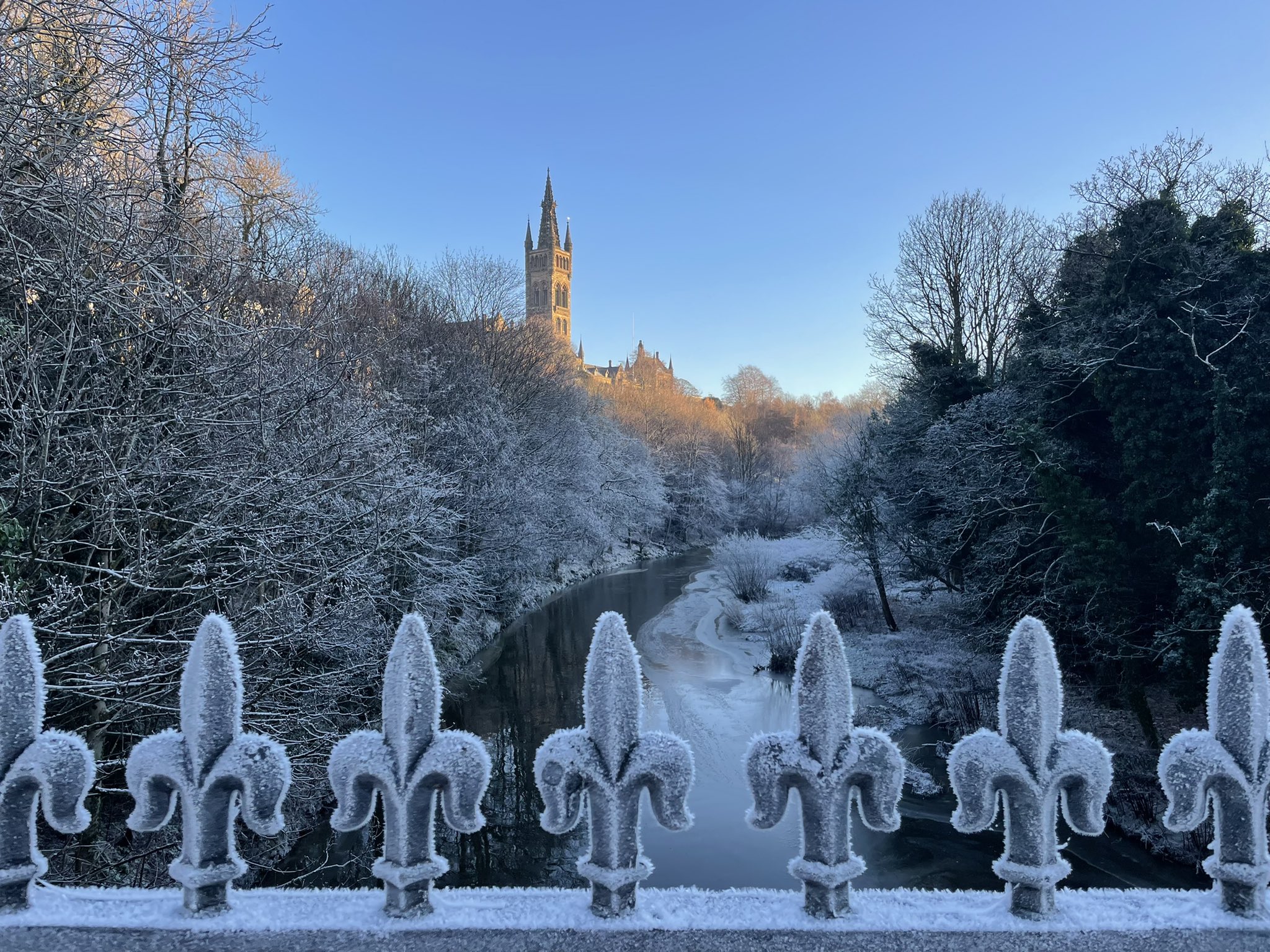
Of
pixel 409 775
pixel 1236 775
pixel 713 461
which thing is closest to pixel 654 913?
pixel 409 775

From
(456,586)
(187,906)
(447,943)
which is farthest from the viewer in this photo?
(456,586)

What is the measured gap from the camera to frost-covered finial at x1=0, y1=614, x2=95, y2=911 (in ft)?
6.05

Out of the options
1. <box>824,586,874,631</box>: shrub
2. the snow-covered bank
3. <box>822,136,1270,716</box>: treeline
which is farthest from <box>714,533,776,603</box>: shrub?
<box>822,136,1270,716</box>: treeline

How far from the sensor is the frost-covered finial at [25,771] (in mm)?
1845

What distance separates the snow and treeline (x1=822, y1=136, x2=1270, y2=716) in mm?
9766

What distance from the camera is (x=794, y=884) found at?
27.6ft

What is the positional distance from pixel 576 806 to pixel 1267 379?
12539 millimetres

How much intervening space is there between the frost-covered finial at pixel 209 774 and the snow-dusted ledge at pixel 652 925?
13cm

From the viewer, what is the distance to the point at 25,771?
1844mm

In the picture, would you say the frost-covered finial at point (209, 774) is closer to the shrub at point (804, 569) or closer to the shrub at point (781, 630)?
the shrub at point (781, 630)

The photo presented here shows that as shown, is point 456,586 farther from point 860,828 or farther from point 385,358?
point 860,828

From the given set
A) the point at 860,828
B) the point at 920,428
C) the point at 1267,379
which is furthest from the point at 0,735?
the point at 920,428

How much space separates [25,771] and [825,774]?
2.17 metres

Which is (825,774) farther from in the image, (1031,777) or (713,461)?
(713,461)
